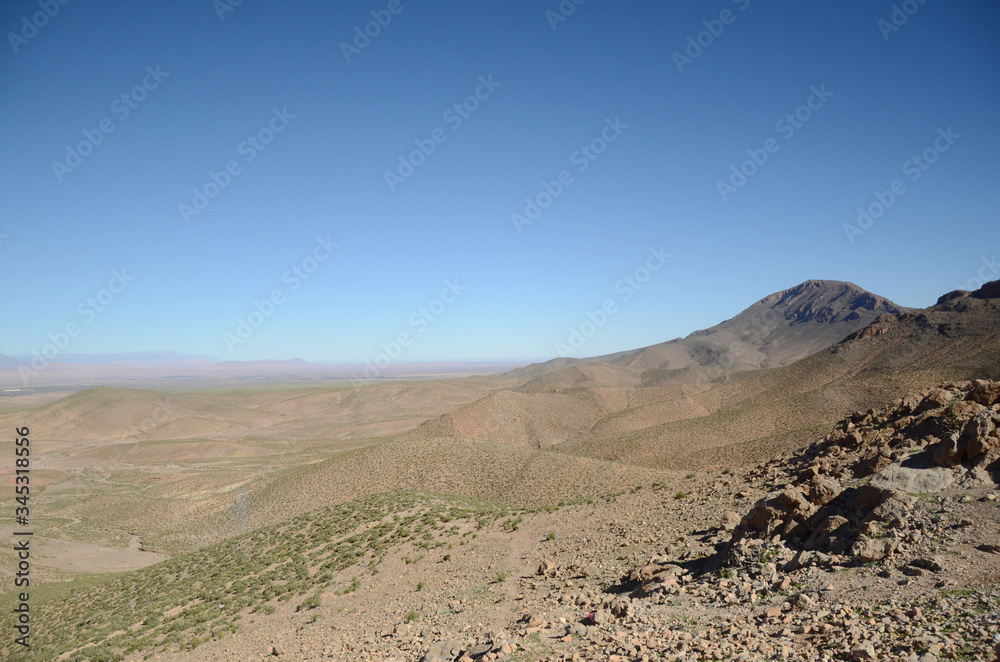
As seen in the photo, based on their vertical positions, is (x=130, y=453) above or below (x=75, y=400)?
below

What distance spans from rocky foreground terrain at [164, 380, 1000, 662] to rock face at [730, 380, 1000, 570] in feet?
0.12

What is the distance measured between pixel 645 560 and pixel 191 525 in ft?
124

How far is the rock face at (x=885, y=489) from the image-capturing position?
9406 millimetres

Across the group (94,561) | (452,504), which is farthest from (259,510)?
(452,504)

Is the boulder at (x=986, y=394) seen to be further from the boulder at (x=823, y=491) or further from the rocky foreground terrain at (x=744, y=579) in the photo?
the boulder at (x=823, y=491)

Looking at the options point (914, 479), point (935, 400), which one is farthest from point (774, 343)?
point (914, 479)

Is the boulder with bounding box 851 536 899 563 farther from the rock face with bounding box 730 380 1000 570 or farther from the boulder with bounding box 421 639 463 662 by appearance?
the boulder with bounding box 421 639 463 662

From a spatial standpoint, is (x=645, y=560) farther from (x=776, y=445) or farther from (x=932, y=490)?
Answer: (x=776, y=445)

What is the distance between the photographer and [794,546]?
10.3 m

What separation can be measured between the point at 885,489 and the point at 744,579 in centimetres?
364

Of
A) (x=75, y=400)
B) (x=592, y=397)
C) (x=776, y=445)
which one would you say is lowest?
(x=776, y=445)

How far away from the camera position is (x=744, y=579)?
31.6 feet

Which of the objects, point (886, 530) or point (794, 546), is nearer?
point (886, 530)

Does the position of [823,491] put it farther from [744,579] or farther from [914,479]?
[744,579]
